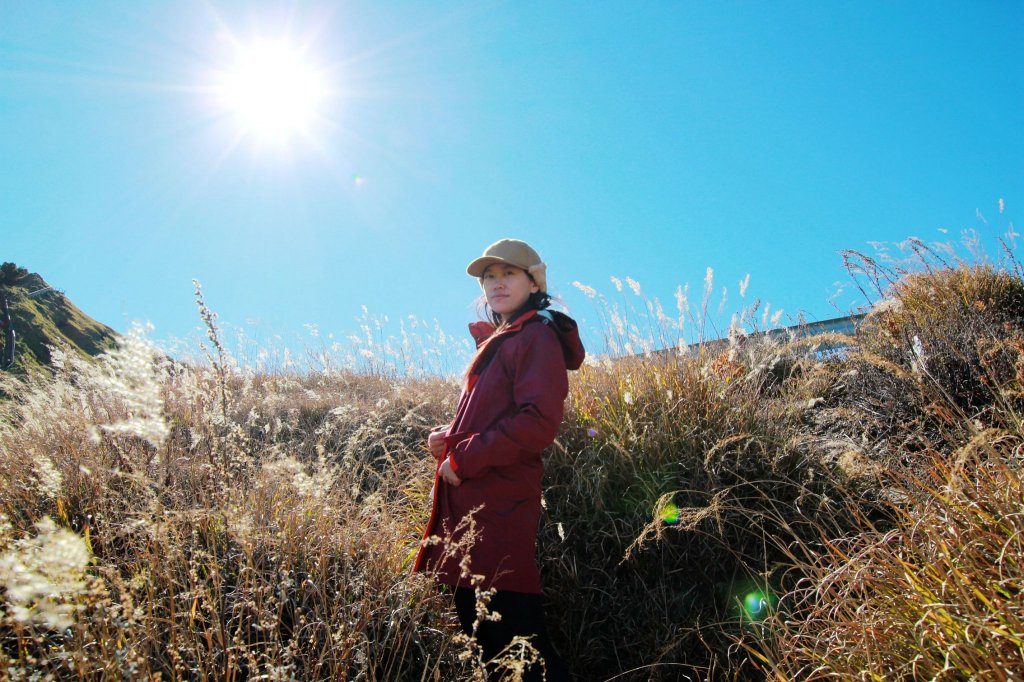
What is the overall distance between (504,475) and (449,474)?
0.22m

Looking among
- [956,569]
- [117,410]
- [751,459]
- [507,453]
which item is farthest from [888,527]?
[117,410]

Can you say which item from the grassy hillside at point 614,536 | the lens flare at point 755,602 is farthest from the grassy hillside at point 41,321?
the lens flare at point 755,602

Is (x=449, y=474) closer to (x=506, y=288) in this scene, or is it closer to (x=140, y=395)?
(x=506, y=288)

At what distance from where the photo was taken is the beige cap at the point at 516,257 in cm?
290

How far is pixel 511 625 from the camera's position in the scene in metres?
2.34

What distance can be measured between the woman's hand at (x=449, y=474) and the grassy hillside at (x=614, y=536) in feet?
1.41

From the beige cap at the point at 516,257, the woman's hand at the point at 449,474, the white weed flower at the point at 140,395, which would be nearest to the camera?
the white weed flower at the point at 140,395

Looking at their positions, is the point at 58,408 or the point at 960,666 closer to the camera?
the point at 960,666

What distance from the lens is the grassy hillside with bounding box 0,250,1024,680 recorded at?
5.76ft

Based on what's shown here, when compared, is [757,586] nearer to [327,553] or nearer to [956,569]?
[956,569]

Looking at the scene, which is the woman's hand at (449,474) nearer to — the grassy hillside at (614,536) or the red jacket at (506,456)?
the red jacket at (506,456)

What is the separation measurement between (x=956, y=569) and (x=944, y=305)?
4747 millimetres

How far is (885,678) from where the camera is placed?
1.75 meters

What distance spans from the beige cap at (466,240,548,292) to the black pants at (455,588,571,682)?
56.8 inches
